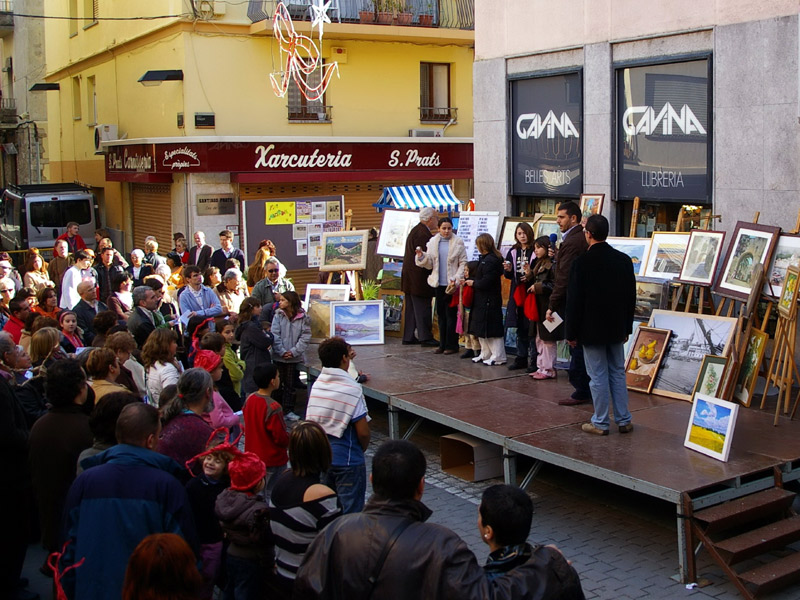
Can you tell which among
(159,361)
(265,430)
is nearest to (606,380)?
(265,430)

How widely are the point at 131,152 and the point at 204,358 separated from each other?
17291mm

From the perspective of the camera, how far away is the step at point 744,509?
6551 mm

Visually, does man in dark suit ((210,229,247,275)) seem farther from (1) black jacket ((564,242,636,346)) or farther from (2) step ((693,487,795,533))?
(2) step ((693,487,795,533))

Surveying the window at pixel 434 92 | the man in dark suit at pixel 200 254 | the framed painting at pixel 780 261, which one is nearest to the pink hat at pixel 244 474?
the framed painting at pixel 780 261

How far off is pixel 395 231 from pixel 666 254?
4929 mm

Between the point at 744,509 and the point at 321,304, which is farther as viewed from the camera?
the point at 321,304

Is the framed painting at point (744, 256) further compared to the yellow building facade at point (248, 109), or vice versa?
the yellow building facade at point (248, 109)

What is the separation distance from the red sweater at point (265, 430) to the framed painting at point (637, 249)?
212 inches

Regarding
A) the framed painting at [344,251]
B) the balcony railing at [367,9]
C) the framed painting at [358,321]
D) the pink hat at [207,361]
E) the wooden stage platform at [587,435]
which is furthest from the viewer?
the balcony railing at [367,9]

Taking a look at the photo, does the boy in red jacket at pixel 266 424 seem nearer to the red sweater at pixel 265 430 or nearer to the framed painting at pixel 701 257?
the red sweater at pixel 265 430

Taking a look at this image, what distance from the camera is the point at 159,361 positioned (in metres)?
7.65

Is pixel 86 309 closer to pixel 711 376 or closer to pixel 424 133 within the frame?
pixel 711 376

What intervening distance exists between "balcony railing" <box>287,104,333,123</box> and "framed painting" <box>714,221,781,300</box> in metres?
15.4

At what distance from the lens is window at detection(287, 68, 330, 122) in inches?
914
